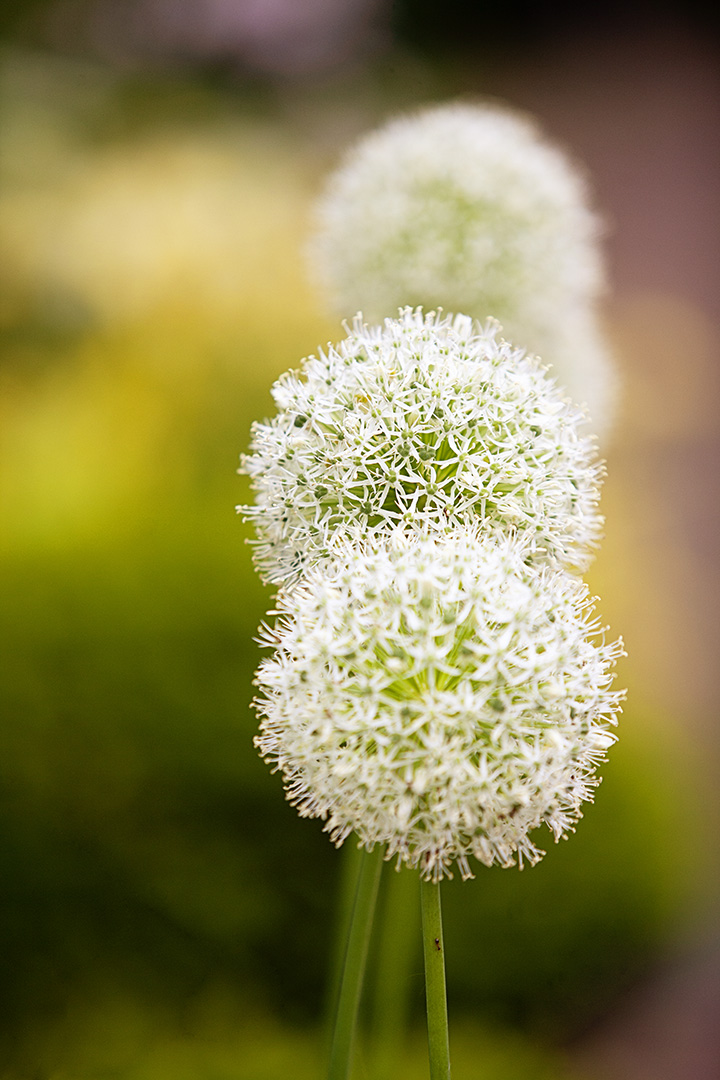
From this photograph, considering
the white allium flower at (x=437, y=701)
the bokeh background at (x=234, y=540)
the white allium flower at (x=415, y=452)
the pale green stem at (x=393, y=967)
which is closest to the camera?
the white allium flower at (x=437, y=701)

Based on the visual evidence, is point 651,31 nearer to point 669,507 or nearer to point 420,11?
point 420,11

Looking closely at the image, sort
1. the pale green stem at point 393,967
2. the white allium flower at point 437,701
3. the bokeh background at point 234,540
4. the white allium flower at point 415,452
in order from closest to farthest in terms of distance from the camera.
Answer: the white allium flower at point 437,701
the white allium flower at point 415,452
the pale green stem at point 393,967
the bokeh background at point 234,540

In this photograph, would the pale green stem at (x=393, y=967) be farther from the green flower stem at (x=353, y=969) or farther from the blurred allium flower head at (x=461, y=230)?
the blurred allium flower head at (x=461, y=230)

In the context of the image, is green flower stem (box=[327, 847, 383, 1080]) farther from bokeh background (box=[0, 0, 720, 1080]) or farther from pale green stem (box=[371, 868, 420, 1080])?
bokeh background (box=[0, 0, 720, 1080])

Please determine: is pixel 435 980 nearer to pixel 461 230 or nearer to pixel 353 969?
pixel 353 969

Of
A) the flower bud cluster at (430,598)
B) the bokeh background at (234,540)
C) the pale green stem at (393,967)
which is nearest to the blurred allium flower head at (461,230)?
the flower bud cluster at (430,598)

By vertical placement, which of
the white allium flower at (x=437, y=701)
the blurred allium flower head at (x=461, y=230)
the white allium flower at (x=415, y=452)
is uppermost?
the blurred allium flower head at (x=461, y=230)

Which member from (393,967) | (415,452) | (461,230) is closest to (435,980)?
(415,452)
